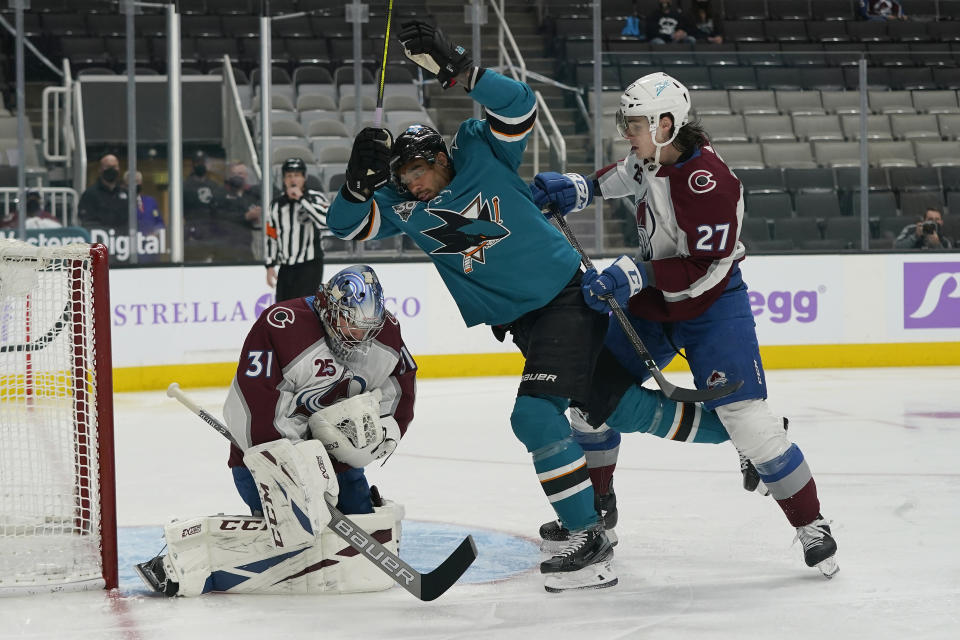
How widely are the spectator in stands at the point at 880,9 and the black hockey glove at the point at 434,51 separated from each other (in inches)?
302

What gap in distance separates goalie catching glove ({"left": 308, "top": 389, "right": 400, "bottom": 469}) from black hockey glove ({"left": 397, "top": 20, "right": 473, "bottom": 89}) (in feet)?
2.44

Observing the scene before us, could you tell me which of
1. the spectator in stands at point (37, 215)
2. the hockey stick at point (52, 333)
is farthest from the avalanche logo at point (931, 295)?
the hockey stick at point (52, 333)

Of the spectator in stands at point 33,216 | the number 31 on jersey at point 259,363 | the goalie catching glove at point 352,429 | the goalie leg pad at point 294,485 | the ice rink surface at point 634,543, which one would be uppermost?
the spectator in stands at point 33,216

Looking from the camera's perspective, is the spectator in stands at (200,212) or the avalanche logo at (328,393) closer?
the avalanche logo at (328,393)

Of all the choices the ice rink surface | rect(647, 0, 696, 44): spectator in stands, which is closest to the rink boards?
the ice rink surface

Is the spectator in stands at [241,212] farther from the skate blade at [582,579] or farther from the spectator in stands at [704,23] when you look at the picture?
the skate blade at [582,579]

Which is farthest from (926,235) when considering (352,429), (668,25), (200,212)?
(352,429)

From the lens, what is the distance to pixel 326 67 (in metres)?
7.24

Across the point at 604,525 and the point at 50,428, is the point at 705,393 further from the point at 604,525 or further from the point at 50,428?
A: the point at 50,428

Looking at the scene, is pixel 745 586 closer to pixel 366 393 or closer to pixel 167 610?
pixel 366 393

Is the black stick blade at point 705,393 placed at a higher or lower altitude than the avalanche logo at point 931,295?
higher

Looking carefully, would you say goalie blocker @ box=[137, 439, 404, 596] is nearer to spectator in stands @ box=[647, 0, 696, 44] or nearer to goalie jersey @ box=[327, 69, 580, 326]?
goalie jersey @ box=[327, 69, 580, 326]

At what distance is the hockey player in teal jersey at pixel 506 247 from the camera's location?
293 cm

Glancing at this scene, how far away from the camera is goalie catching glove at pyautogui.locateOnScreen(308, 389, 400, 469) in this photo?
2824 millimetres
